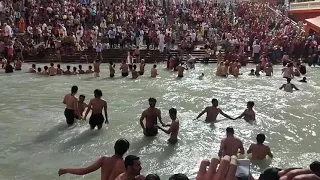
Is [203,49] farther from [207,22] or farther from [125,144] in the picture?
[125,144]

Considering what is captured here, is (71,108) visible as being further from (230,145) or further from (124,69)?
(124,69)

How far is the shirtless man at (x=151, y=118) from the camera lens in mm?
9680

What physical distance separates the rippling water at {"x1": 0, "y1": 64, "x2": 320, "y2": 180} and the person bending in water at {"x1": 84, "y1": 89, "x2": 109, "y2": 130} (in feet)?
0.82

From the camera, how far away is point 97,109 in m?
10.1

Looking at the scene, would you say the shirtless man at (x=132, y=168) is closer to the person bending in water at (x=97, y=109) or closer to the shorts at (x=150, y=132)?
the shorts at (x=150, y=132)

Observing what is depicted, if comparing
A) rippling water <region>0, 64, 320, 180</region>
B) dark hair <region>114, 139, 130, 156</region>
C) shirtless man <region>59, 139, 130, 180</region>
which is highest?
dark hair <region>114, 139, 130, 156</region>

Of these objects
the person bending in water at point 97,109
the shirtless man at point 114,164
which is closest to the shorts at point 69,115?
the person bending in water at point 97,109

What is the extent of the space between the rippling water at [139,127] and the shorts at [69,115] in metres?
0.20

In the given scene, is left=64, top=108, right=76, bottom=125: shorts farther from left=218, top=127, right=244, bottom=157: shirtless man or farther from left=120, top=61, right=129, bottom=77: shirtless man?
left=120, top=61, right=129, bottom=77: shirtless man

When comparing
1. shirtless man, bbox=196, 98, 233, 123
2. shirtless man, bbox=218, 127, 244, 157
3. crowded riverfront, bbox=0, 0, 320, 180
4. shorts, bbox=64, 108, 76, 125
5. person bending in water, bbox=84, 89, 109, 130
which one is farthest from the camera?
shirtless man, bbox=196, 98, 233, 123

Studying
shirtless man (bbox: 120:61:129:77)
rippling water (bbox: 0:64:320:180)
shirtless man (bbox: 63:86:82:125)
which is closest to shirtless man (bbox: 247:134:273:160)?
rippling water (bbox: 0:64:320:180)

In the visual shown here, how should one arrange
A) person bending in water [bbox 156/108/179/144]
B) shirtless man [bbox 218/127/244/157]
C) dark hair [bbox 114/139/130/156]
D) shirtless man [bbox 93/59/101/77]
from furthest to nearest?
shirtless man [bbox 93/59/101/77], person bending in water [bbox 156/108/179/144], shirtless man [bbox 218/127/244/157], dark hair [bbox 114/139/130/156]

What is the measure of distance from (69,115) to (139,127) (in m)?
1.78

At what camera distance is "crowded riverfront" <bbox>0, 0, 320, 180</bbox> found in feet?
26.6
